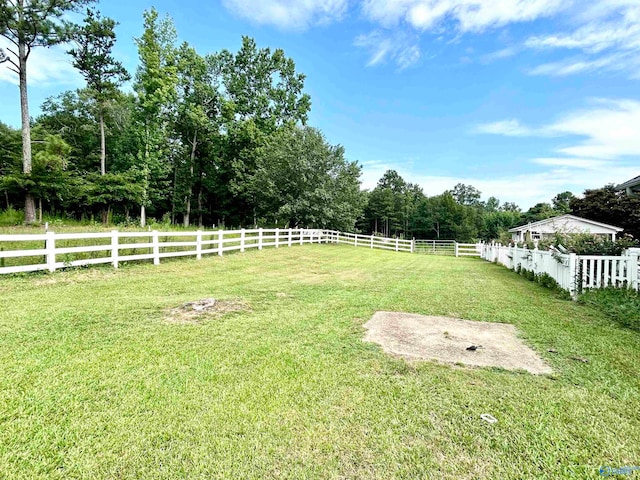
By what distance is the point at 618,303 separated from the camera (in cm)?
563

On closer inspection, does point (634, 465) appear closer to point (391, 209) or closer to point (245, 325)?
point (245, 325)

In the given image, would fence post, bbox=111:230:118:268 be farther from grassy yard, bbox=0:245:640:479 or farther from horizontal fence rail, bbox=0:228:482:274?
grassy yard, bbox=0:245:640:479

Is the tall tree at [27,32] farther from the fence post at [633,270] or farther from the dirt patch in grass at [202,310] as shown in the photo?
the fence post at [633,270]

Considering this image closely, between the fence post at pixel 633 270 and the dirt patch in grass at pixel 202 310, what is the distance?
289 inches

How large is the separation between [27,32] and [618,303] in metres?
23.6

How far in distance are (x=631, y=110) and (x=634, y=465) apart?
20.2 metres

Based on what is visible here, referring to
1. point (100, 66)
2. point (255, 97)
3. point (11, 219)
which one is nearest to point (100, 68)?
point (100, 66)

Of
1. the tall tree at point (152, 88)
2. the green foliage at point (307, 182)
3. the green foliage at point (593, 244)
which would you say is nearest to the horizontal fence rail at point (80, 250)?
the green foliage at point (307, 182)

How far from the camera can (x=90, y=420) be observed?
2166 mm

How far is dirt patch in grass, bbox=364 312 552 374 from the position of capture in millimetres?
3355

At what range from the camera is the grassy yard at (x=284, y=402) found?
1858mm

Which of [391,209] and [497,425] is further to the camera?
[391,209]

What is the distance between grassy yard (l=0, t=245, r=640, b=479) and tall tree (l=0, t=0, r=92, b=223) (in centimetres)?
1546

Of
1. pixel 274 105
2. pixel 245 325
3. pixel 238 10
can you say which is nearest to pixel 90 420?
pixel 245 325
